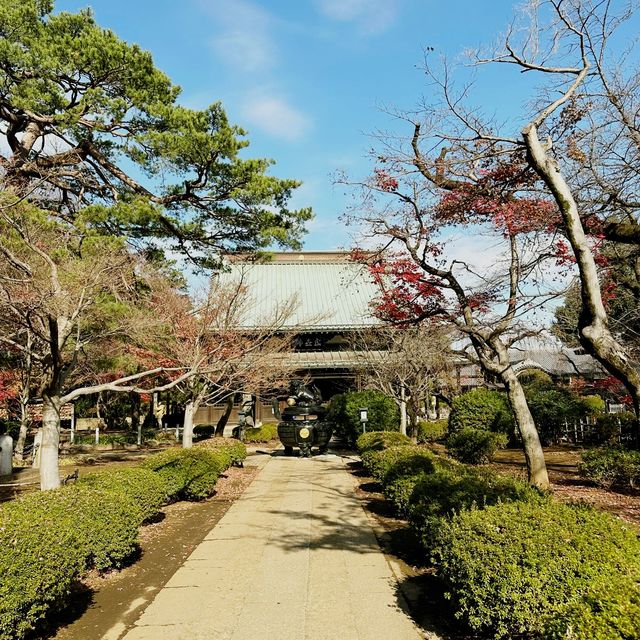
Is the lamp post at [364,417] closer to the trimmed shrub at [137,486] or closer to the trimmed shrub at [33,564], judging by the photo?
the trimmed shrub at [137,486]

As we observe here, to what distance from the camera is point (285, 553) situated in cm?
635

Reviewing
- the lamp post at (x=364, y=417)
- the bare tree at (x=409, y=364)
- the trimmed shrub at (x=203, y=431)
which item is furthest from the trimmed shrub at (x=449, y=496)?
the trimmed shrub at (x=203, y=431)

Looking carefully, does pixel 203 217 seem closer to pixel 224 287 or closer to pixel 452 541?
pixel 224 287

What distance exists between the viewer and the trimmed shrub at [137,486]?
6434 millimetres

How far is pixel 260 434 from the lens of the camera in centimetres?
2155

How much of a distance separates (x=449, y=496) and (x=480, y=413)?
1061cm

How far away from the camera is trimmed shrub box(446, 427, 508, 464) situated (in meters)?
12.7

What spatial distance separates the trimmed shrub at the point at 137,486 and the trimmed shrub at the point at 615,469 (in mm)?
8209

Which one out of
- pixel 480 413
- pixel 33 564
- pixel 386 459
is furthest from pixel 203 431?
pixel 33 564

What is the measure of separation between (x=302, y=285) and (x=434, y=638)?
22.9 m

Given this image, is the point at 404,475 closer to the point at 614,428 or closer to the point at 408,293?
the point at 408,293

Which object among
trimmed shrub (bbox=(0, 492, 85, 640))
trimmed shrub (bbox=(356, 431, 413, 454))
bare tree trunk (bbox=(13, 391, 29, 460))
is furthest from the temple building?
trimmed shrub (bbox=(0, 492, 85, 640))

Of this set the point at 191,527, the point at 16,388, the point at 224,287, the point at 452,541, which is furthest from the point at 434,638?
the point at 16,388

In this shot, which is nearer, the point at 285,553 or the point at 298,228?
the point at 285,553
